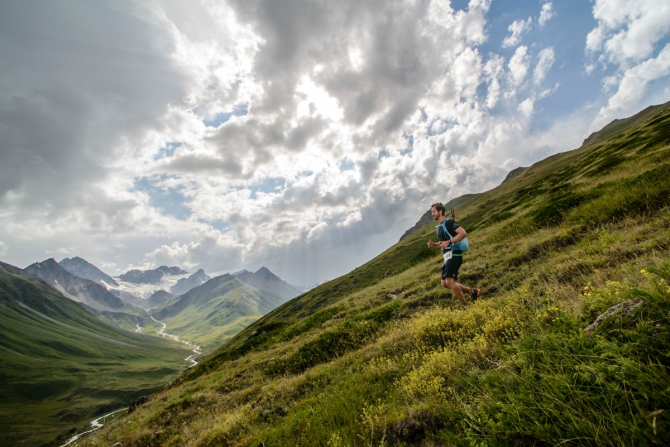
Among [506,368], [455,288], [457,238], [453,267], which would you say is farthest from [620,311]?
[453,267]

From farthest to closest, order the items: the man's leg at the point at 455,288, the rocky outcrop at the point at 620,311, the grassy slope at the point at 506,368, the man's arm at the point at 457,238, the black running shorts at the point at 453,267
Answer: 1. the black running shorts at the point at 453,267
2. the man's leg at the point at 455,288
3. the man's arm at the point at 457,238
4. the rocky outcrop at the point at 620,311
5. the grassy slope at the point at 506,368

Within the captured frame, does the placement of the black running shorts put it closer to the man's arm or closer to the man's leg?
the man's leg

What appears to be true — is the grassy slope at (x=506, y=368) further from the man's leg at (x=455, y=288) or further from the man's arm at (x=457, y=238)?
the man's arm at (x=457, y=238)

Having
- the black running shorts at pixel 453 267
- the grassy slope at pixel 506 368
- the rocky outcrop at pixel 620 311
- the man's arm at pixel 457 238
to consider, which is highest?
the man's arm at pixel 457 238

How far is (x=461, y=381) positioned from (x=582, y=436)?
263cm

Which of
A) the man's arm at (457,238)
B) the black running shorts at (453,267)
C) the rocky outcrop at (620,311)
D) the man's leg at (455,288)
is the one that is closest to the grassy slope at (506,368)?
the rocky outcrop at (620,311)

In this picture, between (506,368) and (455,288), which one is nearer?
(506,368)

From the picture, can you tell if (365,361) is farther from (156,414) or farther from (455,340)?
(156,414)

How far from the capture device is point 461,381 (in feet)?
16.5

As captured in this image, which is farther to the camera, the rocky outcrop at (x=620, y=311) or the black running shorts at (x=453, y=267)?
the black running shorts at (x=453, y=267)

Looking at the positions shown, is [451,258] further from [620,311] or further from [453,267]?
[620,311]

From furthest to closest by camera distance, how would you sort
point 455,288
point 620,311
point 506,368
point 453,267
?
point 453,267, point 455,288, point 506,368, point 620,311

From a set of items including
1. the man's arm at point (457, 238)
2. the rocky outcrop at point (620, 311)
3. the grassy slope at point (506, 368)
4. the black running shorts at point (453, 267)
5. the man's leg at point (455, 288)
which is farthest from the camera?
the black running shorts at point (453, 267)

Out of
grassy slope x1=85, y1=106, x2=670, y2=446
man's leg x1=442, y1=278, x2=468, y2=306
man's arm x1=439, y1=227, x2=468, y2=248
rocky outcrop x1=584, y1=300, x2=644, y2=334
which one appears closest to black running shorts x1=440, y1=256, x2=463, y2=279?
man's leg x1=442, y1=278, x2=468, y2=306
